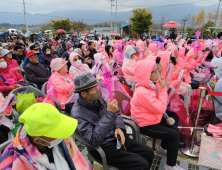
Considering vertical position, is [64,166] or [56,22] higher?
[56,22]

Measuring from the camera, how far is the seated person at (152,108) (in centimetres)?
219

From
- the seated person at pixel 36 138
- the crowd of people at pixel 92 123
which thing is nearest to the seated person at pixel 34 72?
the crowd of people at pixel 92 123

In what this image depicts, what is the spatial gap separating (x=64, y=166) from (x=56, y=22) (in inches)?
1654

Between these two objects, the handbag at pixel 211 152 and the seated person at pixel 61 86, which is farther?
the seated person at pixel 61 86

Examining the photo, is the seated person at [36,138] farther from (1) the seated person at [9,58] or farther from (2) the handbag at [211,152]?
(1) the seated person at [9,58]

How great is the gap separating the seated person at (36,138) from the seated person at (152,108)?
1129 mm

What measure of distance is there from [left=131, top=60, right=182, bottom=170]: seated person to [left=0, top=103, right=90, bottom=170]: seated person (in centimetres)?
113

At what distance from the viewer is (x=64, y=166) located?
142 centimetres

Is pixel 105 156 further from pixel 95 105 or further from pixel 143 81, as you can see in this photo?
pixel 143 81

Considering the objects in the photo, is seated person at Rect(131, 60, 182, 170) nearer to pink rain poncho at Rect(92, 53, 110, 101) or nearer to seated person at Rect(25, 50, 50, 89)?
pink rain poncho at Rect(92, 53, 110, 101)

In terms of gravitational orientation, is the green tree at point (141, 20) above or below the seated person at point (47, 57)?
above

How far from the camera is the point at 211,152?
225 cm

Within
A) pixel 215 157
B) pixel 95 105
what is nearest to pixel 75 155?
pixel 95 105

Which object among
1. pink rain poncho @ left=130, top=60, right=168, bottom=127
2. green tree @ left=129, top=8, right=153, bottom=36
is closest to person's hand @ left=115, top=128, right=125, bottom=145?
pink rain poncho @ left=130, top=60, right=168, bottom=127
